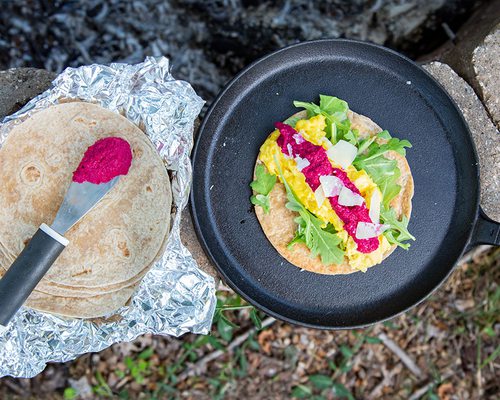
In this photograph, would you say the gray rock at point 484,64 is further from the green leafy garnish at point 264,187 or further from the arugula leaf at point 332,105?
the green leafy garnish at point 264,187

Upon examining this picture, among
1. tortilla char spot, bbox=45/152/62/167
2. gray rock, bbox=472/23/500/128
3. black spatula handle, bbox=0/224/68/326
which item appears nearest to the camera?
black spatula handle, bbox=0/224/68/326

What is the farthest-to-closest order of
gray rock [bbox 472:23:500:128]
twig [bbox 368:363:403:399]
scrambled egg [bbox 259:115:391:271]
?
twig [bbox 368:363:403:399], gray rock [bbox 472:23:500:128], scrambled egg [bbox 259:115:391:271]

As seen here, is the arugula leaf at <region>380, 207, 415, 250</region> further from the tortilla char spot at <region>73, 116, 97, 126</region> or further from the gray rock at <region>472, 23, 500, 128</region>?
the tortilla char spot at <region>73, 116, 97, 126</region>

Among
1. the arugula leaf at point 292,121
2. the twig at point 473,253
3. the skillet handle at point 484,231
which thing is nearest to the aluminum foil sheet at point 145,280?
the arugula leaf at point 292,121

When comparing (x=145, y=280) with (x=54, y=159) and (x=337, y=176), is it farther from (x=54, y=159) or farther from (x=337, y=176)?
(x=337, y=176)

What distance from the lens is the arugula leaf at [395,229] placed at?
9.01 ft

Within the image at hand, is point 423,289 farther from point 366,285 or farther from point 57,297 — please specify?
point 57,297

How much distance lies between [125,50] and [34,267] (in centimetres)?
194

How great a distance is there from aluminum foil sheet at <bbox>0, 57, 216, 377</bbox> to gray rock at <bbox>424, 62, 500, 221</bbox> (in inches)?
55.3

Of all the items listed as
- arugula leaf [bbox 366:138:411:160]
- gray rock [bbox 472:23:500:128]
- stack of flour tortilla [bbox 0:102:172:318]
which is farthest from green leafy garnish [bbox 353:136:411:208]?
stack of flour tortilla [bbox 0:102:172:318]

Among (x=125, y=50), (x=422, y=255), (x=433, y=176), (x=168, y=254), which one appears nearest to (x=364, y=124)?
(x=433, y=176)

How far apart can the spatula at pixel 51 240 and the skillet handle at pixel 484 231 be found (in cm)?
179

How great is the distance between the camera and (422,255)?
302 cm

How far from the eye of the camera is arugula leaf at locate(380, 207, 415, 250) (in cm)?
275
